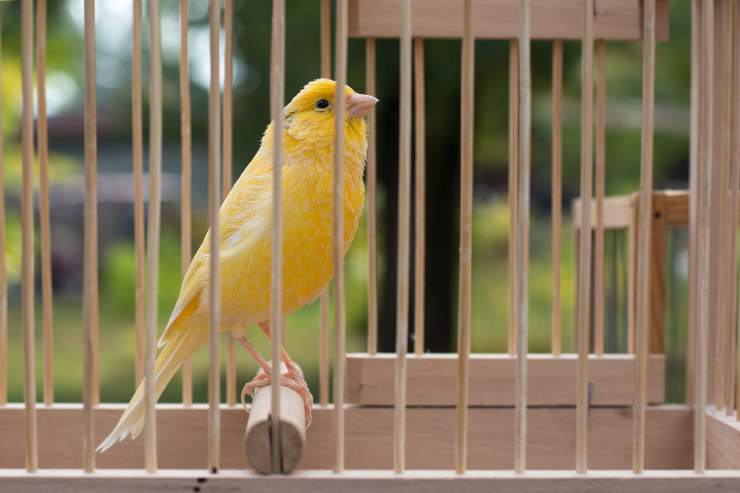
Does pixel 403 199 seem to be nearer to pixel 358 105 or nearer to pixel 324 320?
pixel 358 105

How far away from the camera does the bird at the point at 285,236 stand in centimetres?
156

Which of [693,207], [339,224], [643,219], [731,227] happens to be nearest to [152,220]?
[339,224]

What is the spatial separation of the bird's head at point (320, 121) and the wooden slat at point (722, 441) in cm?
84

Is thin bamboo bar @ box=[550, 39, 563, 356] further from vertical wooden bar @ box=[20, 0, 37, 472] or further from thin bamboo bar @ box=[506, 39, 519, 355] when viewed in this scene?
vertical wooden bar @ box=[20, 0, 37, 472]

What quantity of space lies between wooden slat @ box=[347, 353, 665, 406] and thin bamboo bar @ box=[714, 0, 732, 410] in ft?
0.72

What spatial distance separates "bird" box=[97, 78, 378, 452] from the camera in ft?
5.13

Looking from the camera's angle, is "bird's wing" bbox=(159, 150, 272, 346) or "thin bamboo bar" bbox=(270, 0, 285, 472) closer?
"thin bamboo bar" bbox=(270, 0, 285, 472)

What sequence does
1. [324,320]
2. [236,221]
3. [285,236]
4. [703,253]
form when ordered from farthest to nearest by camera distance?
1. [324,320]
2. [236,221]
3. [285,236]
4. [703,253]

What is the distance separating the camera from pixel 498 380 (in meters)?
1.87

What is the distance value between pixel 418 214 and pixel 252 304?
0.43m

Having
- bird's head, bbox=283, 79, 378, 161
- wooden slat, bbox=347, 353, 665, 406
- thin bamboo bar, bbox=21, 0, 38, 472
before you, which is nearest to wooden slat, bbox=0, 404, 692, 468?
wooden slat, bbox=347, 353, 665, 406

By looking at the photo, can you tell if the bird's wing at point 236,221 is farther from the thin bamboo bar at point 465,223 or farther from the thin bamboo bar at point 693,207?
the thin bamboo bar at point 693,207

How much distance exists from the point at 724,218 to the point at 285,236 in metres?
0.84
